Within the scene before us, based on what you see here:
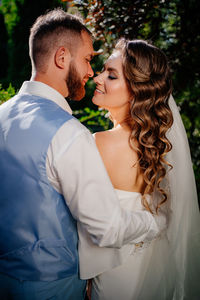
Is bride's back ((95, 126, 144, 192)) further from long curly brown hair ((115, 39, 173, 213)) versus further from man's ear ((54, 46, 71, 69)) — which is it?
man's ear ((54, 46, 71, 69))

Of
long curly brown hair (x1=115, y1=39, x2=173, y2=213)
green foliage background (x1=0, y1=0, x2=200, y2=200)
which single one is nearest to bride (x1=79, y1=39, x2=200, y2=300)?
long curly brown hair (x1=115, y1=39, x2=173, y2=213)

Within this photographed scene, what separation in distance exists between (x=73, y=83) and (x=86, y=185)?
86 cm

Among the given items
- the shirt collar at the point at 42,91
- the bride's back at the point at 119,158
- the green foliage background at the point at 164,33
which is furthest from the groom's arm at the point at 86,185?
the green foliage background at the point at 164,33

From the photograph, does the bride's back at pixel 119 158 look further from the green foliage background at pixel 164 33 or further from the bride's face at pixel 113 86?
the green foliage background at pixel 164 33

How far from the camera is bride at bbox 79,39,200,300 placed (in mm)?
1771

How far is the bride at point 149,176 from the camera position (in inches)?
69.7

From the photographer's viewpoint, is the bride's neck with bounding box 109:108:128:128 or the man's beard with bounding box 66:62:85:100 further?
the bride's neck with bounding box 109:108:128:128

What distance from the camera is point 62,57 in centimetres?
162

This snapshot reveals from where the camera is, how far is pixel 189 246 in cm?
186

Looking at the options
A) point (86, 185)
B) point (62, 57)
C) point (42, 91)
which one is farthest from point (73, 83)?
point (86, 185)

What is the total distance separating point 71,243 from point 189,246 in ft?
3.34

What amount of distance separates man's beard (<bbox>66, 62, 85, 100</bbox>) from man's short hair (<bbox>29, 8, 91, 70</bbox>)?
0.12m

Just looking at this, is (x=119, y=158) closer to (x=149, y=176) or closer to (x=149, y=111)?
(x=149, y=176)

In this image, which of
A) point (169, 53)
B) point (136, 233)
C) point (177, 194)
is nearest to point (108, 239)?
point (136, 233)
